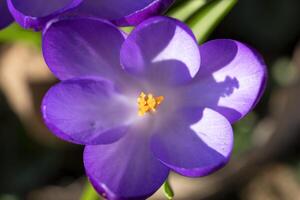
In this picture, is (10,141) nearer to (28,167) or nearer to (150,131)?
(28,167)

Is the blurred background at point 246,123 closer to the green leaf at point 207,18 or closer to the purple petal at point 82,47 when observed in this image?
the green leaf at point 207,18

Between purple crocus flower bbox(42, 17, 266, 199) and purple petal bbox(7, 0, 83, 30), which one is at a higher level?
purple petal bbox(7, 0, 83, 30)

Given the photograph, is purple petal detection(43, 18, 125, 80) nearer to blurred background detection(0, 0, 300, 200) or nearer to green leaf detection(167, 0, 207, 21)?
green leaf detection(167, 0, 207, 21)

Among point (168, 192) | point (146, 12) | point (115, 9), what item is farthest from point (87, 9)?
point (168, 192)

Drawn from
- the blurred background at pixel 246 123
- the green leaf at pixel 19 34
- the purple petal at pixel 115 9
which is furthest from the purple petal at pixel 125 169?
the blurred background at pixel 246 123

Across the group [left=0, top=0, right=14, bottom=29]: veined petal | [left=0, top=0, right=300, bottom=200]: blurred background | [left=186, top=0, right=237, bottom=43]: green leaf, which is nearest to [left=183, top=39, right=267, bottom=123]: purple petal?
[left=186, top=0, right=237, bottom=43]: green leaf

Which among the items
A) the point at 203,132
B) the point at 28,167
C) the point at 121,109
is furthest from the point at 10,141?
the point at 203,132
